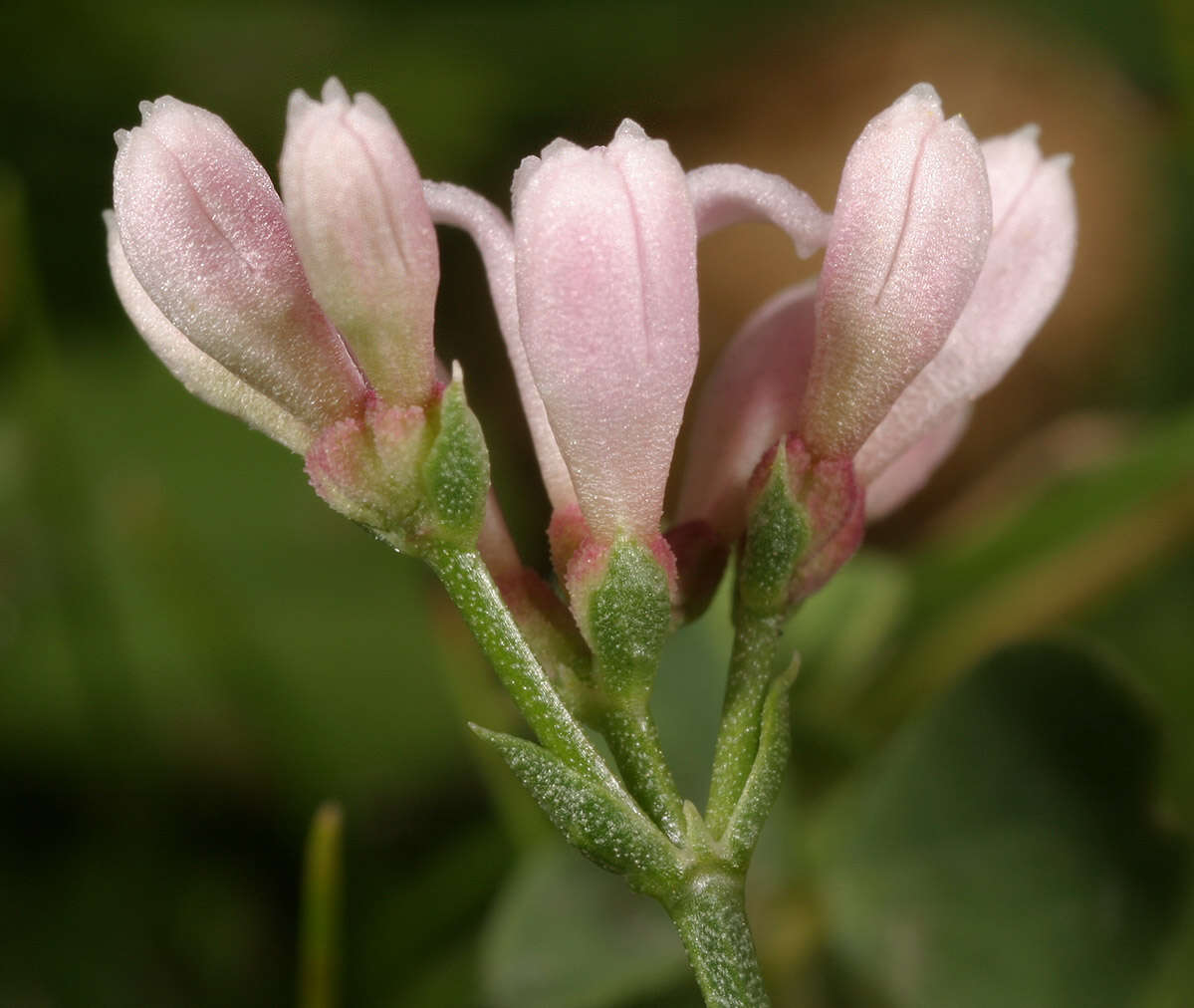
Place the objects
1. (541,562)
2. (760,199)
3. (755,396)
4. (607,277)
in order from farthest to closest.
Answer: (541,562), (755,396), (760,199), (607,277)

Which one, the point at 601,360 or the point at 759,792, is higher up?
the point at 601,360

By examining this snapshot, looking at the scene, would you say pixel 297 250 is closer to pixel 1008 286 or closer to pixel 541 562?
pixel 1008 286

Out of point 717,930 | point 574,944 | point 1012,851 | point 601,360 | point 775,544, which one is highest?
point 601,360

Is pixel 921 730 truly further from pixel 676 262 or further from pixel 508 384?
pixel 508 384

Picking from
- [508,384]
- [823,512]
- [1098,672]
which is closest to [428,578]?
[508,384]

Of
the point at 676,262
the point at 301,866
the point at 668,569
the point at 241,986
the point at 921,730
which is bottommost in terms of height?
the point at 241,986

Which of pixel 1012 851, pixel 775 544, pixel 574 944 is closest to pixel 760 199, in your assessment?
pixel 775 544
